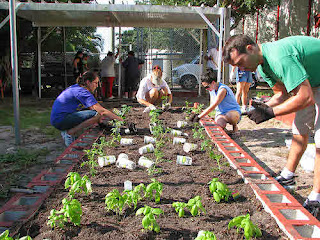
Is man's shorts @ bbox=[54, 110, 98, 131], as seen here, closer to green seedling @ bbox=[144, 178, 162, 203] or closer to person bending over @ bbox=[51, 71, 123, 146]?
person bending over @ bbox=[51, 71, 123, 146]

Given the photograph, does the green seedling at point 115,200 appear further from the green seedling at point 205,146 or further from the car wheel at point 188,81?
the car wheel at point 188,81

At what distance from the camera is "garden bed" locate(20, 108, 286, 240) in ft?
6.82

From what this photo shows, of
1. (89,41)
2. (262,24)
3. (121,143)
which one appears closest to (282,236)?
(121,143)

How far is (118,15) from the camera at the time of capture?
397 inches

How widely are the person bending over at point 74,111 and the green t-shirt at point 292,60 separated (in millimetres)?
2795

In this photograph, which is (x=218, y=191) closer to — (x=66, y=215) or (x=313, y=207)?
(x=313, y=207)

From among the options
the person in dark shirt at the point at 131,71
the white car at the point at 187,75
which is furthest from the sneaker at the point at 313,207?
the white car at the point at 187,75

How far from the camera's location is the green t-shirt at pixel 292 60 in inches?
97.6

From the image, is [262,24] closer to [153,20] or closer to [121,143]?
[153,20]

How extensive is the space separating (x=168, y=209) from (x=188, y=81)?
40.7ft

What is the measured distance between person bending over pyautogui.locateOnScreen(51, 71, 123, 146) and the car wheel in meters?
9.56

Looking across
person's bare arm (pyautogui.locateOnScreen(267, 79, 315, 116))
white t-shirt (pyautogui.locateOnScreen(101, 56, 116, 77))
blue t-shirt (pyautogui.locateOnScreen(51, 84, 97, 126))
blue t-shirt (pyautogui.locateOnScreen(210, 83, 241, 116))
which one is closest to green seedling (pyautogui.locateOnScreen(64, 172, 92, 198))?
person's bare arm (pyautogui.locateOnScreen(267, 79, 315, 116))

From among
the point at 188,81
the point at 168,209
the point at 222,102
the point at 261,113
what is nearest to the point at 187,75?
the point at 188,81

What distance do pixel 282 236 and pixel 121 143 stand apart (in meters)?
2.73
